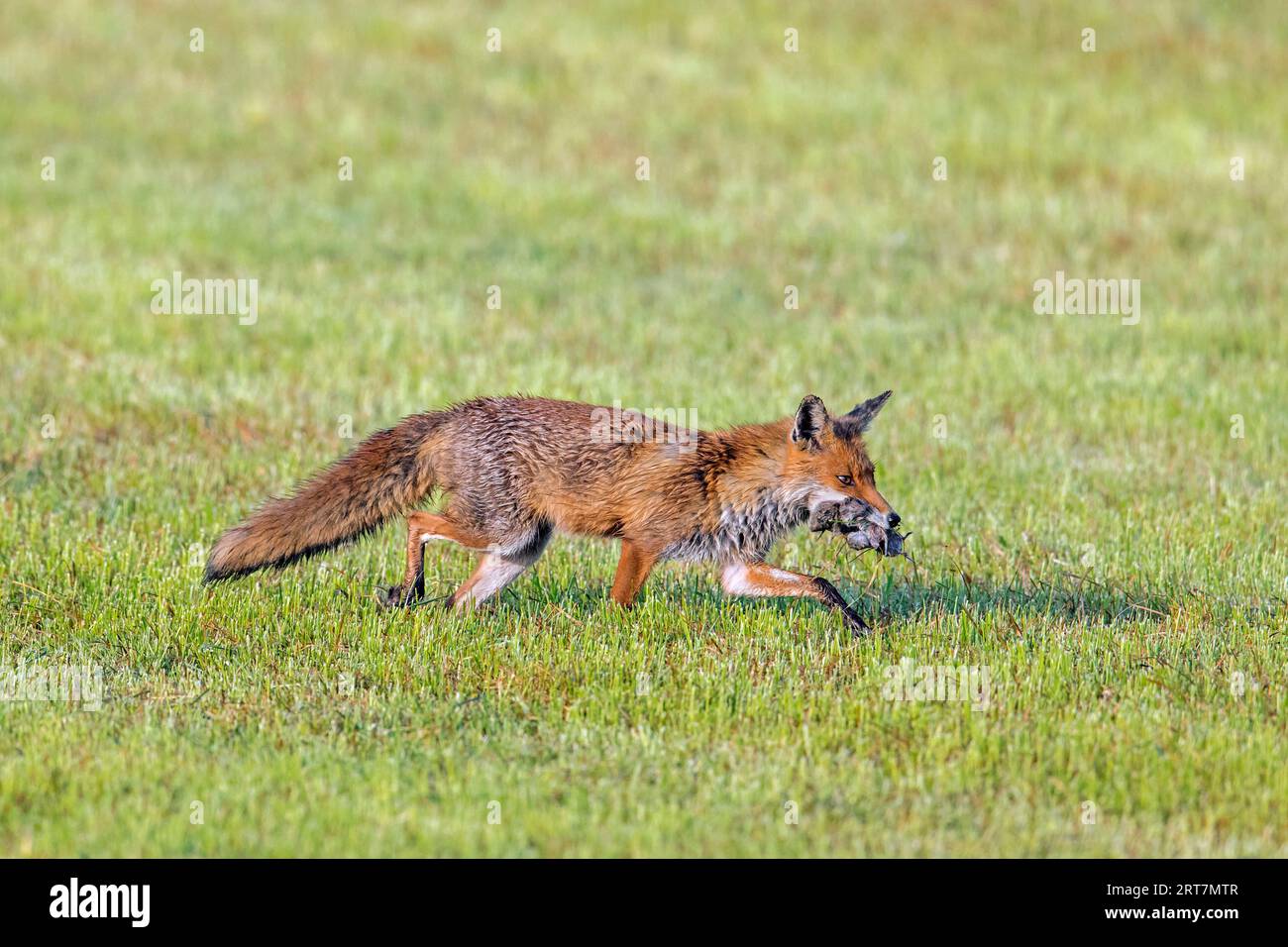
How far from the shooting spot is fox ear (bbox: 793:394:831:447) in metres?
8.32

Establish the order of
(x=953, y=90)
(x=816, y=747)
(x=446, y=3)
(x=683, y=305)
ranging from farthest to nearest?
(x=446, y=3), (x=953, y=90), (x=683, y=305), (x=816, y=747)

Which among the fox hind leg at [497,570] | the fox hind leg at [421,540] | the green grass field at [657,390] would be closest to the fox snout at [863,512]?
the green grass field at [657,390]

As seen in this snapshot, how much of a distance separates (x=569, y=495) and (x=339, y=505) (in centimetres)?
131

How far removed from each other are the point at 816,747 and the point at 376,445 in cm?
327

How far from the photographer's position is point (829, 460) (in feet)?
27.9

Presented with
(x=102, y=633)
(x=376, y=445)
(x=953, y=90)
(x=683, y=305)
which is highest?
(x=953, y=90)

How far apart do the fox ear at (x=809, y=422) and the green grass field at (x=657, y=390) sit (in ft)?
3.61

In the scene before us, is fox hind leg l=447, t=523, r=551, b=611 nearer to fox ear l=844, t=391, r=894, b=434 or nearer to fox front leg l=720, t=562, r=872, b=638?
fox front leg l=720, t=562, r=872, b=638

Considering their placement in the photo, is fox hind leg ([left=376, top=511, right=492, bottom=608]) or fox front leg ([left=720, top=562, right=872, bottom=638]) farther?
fox hind leg ([left=376, top=511, right=492, bottom=608])

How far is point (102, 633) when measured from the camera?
341 inches

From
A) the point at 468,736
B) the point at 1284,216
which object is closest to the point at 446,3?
the point at 1284,216

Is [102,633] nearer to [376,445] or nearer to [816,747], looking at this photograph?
[376,445]

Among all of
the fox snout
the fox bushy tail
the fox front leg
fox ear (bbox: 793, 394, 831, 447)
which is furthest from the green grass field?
fox ear (bbox: 793, 394, 831, 447)

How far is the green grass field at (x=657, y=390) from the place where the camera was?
6.95 metres
